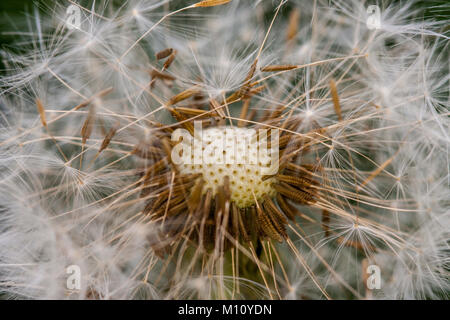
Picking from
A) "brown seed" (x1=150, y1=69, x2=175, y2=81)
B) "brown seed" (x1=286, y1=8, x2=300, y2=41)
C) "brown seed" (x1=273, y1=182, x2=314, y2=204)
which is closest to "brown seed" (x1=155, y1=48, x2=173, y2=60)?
"brown seed" (x1=150, y1=69, x2=175, y2=81)

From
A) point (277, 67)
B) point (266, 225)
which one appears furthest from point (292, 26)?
point (266, 225)

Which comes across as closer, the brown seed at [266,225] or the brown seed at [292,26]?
the brown seed at [266,225]

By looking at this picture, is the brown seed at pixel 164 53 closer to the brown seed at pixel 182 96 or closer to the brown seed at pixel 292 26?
the brown seed at pixel 182 96

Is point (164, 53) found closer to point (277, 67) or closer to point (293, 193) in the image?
point (277, 67)

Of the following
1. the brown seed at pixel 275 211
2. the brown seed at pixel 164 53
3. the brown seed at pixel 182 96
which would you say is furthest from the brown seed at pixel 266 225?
the brown seed at pixel 164 53

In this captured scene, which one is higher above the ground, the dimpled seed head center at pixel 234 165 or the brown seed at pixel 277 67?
the brown seed at pixel 277 67

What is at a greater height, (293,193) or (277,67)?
(277,67)
